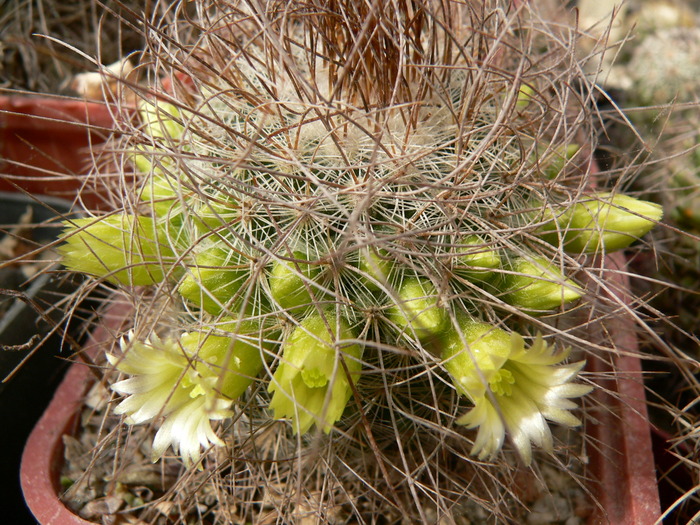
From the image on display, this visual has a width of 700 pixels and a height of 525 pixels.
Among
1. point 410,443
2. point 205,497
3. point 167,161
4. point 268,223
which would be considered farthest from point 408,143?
point 205,497

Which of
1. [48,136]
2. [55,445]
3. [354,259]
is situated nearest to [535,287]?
[354,259]

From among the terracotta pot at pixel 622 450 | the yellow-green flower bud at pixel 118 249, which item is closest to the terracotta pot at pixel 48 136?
the yellow-green flower bud at pixel 118 249

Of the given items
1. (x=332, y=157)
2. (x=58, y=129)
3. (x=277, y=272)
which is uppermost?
(x=332, y=157)

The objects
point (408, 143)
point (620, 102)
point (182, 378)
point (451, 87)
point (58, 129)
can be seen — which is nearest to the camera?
point (182, 378)

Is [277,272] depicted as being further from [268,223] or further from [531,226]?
[531,226]

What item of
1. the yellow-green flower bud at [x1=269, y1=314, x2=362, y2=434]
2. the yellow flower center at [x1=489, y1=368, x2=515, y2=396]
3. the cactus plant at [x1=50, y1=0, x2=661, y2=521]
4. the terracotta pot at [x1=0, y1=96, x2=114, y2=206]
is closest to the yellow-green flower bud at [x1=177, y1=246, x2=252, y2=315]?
the cactus plant at [x1=50, y1=0, x2=661, y2=521]

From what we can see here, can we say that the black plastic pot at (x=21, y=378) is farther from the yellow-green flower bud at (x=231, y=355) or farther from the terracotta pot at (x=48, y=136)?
the yellow-green flower bud at (x=231, y=355)

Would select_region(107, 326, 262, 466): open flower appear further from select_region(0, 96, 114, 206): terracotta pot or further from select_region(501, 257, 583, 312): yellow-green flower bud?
select_region(0, 96, 114, 206): terracotta pot
